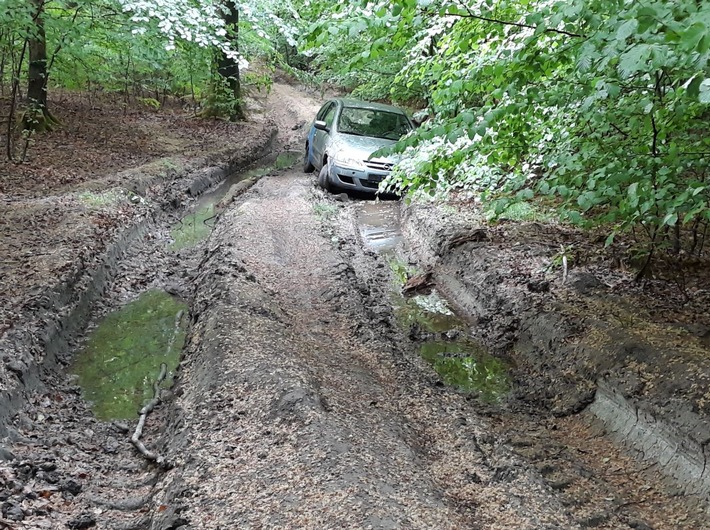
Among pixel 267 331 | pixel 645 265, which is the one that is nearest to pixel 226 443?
pixel 267 331

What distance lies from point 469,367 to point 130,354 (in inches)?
130

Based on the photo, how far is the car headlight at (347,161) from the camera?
10.2 m

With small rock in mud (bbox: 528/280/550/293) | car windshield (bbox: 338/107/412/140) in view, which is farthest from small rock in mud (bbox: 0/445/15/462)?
car windshield (bbox: 338/107/412/140)

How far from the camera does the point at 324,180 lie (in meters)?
10.8

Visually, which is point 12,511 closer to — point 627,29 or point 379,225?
point 627,29

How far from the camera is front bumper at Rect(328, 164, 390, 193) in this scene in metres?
10.1

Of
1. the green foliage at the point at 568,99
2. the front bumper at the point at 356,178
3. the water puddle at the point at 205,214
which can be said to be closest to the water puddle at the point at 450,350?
the green foliage at the point at 568,99

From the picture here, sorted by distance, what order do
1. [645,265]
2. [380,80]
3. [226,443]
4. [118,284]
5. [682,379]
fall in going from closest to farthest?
[226,443] → [682,379] → [645,265] → [118,284] → [380,80]

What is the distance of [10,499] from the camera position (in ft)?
10.3

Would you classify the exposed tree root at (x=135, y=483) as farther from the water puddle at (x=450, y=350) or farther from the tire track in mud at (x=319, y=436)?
the water puddle at (x=450, y=350)

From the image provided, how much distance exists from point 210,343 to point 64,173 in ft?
22.4

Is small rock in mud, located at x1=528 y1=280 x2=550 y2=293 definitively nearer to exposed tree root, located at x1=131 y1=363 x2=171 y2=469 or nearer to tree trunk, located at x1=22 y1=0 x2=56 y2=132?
exposed tree root, located at x1=131 y1=363 x2=171 y2=469

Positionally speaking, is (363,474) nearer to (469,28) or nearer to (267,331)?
(267,331)

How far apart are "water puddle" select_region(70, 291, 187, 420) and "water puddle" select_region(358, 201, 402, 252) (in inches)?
130
